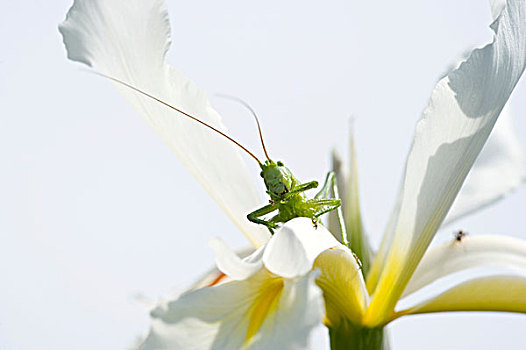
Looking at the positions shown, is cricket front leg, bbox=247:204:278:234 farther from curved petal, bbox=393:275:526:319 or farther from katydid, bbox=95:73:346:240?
curved petal, bbox=393:275:526:319

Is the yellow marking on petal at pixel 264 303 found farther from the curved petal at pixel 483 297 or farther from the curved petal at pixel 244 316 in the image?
the curved petal at pixel 483 297

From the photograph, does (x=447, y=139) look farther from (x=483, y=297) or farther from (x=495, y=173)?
(x=495, y=173)

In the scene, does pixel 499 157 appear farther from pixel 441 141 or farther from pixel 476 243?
pixel 441 141

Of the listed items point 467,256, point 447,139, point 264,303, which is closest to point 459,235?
point 467,256

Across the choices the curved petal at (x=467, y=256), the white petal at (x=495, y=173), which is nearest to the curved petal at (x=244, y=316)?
the curved petal at (x=467, y=256)

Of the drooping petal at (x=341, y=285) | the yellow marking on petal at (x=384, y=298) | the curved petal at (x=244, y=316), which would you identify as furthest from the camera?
the yellow marking on petal at (x=384, y=298)

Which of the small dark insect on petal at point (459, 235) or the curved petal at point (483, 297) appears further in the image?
the small dark insect on petal at point (459, 235)

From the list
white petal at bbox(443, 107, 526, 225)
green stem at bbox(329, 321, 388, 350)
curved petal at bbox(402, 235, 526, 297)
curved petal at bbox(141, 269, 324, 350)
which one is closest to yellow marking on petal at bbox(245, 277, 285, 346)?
curved petal at bbox(141, 269, 324, 350)
